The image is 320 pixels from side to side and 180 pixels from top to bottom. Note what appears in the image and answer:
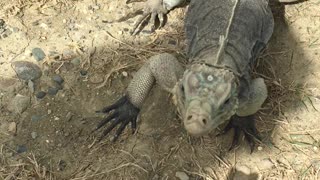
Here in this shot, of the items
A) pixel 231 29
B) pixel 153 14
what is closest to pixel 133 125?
pixel 231 29

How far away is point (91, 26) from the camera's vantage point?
4.68 m

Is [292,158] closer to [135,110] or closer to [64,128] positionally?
[135,110]

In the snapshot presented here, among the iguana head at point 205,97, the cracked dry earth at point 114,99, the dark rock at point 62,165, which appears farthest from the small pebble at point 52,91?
the iguana head at point 205,97

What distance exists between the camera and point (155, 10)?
4.81 metres

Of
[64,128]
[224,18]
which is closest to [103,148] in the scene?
[64,128]

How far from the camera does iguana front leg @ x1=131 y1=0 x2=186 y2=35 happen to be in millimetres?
4801

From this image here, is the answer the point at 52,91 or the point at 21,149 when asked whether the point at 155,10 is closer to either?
the point at 52,91

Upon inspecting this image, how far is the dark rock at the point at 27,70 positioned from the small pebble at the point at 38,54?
8 centimetres

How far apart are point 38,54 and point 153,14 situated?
114 centimetres

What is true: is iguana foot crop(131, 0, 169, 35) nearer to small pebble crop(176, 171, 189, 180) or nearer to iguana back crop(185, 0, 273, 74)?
iguana back crop(185, 0, 273, 74)

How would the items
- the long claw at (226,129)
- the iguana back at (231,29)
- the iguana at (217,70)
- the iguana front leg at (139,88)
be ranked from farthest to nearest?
the long claw at (226,129), the iguana front leg at (139,88), the iguana back at (231,29), the iguana at (217,70)

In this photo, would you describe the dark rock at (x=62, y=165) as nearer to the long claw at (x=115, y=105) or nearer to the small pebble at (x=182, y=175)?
the long claw at (x=115, y=105)

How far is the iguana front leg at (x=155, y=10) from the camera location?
480 cm

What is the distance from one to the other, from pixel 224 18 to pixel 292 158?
4.07ft
